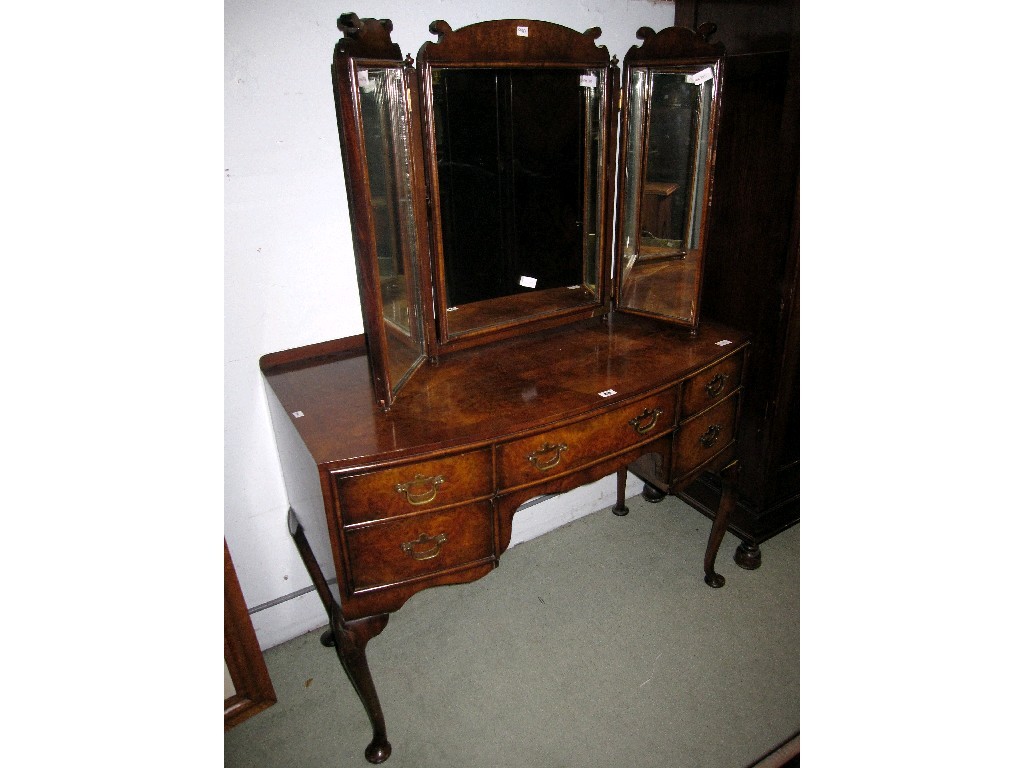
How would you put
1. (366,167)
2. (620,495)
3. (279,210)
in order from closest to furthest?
(366,167) < (279,210) < (620,495)

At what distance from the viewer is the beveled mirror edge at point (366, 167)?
1.10m

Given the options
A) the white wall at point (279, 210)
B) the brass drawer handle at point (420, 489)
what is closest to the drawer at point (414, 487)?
the brass drawer handle at point (420, 489)

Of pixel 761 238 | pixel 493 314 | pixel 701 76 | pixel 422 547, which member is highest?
pixel 701 76

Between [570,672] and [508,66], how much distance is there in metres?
1.73

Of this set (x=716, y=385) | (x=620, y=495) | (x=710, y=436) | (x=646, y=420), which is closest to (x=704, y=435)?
(x=710, y=436)

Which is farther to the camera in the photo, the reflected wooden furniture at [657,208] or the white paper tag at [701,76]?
the reflected wooden furniture at [657,208]

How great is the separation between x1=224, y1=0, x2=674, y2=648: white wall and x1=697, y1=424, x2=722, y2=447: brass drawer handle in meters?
1.06

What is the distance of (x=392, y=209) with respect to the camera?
137cm

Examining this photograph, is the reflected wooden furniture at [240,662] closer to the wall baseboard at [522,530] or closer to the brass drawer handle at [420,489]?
the wall baseboard at [522,530]

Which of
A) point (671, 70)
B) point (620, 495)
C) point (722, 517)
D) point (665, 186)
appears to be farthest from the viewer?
point (620, 495)

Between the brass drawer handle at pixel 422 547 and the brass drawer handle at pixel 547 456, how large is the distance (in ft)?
0.88

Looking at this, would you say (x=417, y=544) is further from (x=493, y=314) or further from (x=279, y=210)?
(x=279, y=210)

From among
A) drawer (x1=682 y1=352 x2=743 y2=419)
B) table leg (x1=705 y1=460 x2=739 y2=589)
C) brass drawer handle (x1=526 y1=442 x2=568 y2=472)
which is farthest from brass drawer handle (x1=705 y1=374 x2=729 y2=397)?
brass drawer handle (x1=526 y1=442 x2=568 y2=472)
